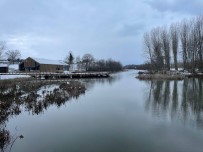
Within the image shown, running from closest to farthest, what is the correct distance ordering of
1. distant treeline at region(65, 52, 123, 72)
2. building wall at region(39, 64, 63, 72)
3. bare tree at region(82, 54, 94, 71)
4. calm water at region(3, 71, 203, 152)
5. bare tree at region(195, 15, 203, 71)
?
calm water at region(3, 71, 203, 152)
bare tree at region(195, 15, 203, 71)
building wall at region(39, 64, 63, 72)
distant treeline at region(65, 52, 123, 72)
bare tree at region(82, 54, 94, 71)

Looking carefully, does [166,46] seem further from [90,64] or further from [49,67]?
[90,64]

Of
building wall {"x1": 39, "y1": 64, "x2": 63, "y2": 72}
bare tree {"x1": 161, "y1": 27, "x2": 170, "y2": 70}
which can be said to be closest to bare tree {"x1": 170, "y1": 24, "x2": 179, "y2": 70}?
bare tree {"x1": 161, "y1": 27, "x2": 170, "y2": 70}

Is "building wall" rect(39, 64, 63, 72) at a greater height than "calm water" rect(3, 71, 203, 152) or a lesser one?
greater

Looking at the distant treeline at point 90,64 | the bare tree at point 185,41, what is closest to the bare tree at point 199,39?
the bare tree at point 185,41

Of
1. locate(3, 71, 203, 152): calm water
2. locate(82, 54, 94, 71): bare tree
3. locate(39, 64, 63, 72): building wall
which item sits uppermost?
locate(82, 54, 94, 71): bare tree

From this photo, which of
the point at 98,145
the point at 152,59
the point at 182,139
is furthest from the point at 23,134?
the point at 152,59

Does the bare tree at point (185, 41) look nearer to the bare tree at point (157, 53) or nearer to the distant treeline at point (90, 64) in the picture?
the bare tree at point (157, 53)

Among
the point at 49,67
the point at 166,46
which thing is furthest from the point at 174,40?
the point at 49,67

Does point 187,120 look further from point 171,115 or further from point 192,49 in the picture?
point 192,49

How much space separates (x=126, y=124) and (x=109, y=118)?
1.46m

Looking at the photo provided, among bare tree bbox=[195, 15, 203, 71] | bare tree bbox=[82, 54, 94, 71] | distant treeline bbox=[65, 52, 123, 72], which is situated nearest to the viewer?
bare tree bbox=[195, 15, 203, 71]

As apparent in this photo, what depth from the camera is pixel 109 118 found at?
11.9 metres

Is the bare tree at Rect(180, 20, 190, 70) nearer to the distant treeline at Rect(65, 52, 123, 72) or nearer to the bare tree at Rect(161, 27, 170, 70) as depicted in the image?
the bare tree at Rect(161, 27, 170, 70)

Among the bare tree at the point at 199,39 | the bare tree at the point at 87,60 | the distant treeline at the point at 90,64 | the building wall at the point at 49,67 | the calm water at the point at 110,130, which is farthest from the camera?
the bare tree at the point at 87,60
